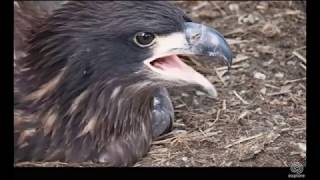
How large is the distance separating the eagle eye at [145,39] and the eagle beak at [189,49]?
3cm

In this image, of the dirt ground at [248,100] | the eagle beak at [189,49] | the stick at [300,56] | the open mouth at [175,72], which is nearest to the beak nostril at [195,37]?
the eagle beak at [189,49]

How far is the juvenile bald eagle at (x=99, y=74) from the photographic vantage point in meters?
4.00

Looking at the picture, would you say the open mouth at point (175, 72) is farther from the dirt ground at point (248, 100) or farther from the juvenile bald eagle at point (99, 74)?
the dirt ground at point (248, 100)

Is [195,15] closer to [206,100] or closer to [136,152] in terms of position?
[206,100]

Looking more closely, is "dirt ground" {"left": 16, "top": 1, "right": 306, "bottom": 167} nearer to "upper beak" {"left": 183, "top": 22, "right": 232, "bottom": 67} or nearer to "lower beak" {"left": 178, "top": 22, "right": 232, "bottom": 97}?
"lower beak" {"left": 178, "top": 22, "right": 232, "bottom": 97}

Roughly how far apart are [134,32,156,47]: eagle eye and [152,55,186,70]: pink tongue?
5.2 inches

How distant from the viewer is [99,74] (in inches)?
159

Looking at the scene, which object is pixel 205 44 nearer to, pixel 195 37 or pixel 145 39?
pixel 195 37

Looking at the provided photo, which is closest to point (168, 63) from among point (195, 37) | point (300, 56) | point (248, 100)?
point (195, 37)

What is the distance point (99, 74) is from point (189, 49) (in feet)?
1.49

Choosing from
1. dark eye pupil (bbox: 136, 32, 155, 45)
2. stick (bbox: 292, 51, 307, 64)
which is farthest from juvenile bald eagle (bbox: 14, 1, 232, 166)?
stick (bbox: 292, 51, 307, 64)
